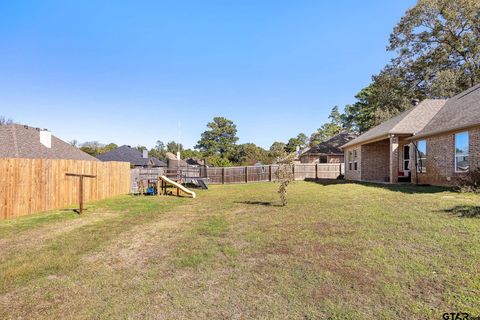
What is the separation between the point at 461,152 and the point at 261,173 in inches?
684

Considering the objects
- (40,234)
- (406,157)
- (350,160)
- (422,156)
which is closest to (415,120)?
(406,157)

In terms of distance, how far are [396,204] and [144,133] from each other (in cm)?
3268

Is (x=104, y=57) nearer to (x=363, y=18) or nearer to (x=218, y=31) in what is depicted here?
(x=218, y=31)

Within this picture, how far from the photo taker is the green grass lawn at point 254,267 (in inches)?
119

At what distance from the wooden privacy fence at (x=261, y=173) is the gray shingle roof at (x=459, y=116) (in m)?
13.2

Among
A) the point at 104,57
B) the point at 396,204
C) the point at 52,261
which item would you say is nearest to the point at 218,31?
the point at 104,57

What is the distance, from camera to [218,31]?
56.8 ft

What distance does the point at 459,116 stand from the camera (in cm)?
1290

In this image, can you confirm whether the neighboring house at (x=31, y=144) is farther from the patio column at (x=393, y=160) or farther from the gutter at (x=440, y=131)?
the gutter at (x=440, y=131)

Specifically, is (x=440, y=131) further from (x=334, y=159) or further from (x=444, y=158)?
(x=334, y=159)

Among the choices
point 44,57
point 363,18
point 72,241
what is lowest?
point 72,241

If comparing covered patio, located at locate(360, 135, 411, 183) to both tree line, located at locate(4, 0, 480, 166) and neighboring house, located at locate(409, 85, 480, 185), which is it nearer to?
neighboring house, located at locate(409, 85, 480, 185)

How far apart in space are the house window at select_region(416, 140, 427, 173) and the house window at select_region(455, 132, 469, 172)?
233cm

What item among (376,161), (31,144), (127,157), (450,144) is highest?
(31,144)
